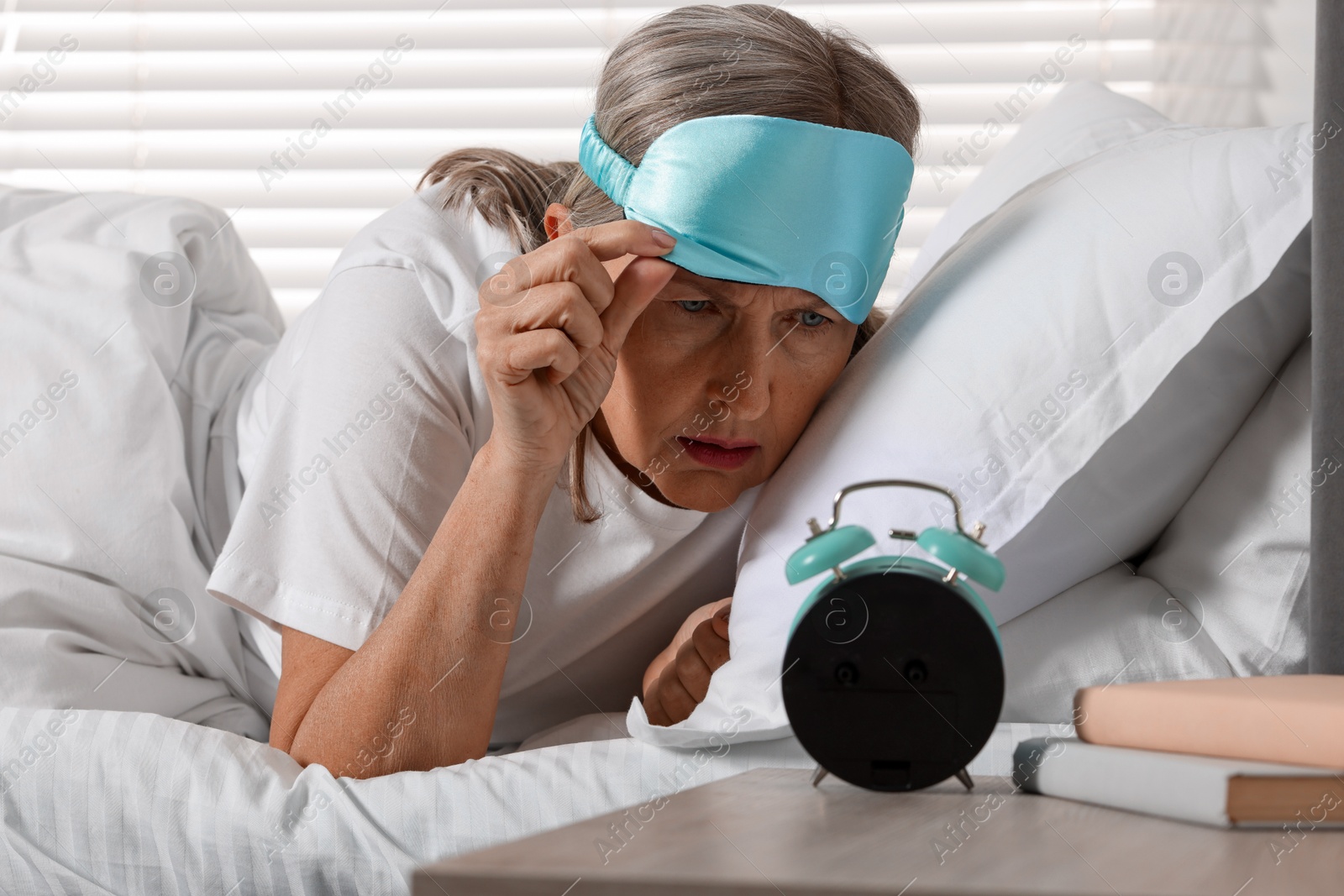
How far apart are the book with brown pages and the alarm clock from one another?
70 millimetres

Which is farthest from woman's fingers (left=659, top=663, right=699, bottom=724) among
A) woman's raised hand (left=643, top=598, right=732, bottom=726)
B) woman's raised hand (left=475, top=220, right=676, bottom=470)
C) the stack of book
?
the stack of book

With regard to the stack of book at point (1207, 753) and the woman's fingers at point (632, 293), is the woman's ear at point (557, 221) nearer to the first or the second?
the woman's fingers at point (632, 293)

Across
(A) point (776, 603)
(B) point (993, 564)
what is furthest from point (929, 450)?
(B) point (993, 564)

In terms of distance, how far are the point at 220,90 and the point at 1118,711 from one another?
2.06m

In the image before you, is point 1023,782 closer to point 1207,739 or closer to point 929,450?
point 1207,739

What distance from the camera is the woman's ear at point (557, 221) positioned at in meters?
1.02

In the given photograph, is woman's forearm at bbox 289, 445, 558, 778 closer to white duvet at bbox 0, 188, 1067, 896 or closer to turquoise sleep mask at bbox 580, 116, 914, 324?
white duvet at bbox 0, 188, 1067, 896

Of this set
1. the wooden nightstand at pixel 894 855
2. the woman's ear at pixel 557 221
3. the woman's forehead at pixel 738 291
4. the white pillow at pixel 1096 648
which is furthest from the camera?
the woman's ear at pixel 557 221

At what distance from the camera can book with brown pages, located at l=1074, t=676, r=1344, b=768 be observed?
43cm

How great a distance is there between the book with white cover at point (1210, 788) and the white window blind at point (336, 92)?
5.09 ft

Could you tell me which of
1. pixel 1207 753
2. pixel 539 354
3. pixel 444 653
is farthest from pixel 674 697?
pixel 1207 753

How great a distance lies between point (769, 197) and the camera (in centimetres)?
84

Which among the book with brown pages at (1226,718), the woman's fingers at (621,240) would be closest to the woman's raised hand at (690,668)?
the woman's fingers at (621,240)

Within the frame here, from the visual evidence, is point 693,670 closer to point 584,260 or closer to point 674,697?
point 674,697
